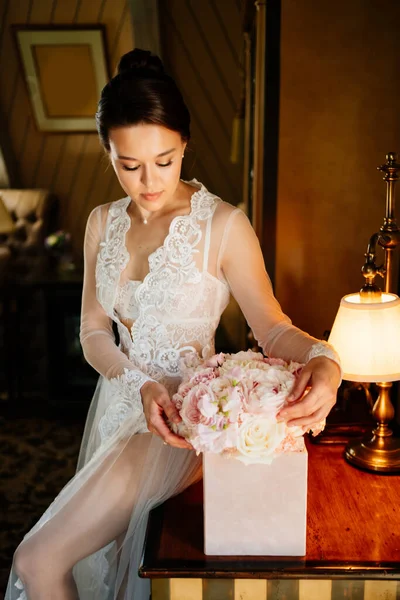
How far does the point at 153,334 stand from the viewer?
1.70 m

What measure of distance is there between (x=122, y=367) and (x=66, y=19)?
12.4 ft

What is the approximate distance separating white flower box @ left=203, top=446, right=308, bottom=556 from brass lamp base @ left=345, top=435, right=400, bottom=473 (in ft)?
1.48

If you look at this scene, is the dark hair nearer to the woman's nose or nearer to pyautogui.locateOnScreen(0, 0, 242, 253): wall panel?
the woman's nose

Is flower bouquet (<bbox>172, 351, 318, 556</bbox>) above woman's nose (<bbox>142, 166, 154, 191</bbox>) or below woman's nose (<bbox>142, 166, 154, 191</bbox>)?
below

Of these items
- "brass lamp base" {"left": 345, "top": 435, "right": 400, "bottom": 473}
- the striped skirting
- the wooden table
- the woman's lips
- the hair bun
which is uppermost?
the hair bun

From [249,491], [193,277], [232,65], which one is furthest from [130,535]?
[232,65]

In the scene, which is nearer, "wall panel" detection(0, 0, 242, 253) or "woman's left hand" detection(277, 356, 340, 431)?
"woman's left hand" detection(277, 356, 340, 431)

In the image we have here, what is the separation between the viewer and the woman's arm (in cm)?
→ 135

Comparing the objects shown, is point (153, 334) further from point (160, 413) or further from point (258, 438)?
point (258, 438)

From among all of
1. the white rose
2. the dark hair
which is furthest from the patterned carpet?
the dark hair

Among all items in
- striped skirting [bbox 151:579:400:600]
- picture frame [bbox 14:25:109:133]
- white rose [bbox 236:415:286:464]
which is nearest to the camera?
white rose [bbox 236:415:286:464]

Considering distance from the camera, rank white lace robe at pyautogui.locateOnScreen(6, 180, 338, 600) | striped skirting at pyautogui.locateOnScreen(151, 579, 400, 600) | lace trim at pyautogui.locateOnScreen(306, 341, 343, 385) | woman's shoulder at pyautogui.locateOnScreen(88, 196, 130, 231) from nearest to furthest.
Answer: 1. striped skirting at pyautogui.locateOnScreen(151, 579, 400, 600)
2. lace trim at pyautogui.locateOnScreen(306, 341, 343, 385)
3. white lace robe at pyautogui.locateOnScreen(6, 180, 338, 600)
4. woman's shoulder at pyautogui.locateOnScreen(88, 196, 130, 231)

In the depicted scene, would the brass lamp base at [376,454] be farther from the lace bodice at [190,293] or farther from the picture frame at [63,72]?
the picture frame at [63,72]

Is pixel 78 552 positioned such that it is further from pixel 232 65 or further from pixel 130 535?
pixel 232 65
